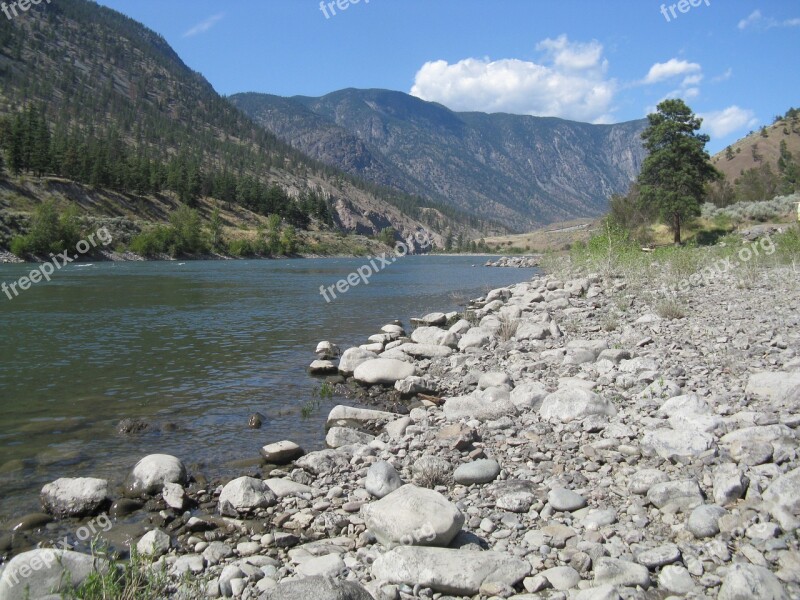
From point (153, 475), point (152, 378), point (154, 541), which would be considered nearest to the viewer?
point (154, 541)

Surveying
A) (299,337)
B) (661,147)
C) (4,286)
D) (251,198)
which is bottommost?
(299,337)

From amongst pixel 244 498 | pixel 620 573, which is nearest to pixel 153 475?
pixel 244 498

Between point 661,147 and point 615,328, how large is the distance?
1527 inches

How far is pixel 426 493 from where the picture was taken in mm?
5871

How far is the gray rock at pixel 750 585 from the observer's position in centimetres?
401

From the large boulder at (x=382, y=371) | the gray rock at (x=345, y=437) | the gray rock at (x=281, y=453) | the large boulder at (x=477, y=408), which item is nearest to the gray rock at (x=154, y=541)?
the gray rock at (x=281, y=453)

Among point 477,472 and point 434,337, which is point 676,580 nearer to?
point 477,472

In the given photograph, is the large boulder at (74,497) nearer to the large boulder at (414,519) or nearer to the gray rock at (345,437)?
the gray rock at (345,437)

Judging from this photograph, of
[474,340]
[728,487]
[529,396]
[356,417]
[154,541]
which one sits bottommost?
[356,417]

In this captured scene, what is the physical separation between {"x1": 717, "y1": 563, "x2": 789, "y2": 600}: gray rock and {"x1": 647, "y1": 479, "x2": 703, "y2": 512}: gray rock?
51.7 inches

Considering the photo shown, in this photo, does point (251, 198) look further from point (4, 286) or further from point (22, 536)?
point (22, 536)

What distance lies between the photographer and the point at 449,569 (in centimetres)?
482

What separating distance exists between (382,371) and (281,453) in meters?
5.27

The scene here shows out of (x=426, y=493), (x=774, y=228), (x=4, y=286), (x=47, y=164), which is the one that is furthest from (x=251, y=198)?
(x=426, y=493)
